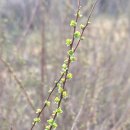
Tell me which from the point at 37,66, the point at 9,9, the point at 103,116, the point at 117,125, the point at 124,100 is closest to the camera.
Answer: the point at 117,125

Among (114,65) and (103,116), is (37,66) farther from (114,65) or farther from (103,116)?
(103,116)

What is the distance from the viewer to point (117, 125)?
3480 mm

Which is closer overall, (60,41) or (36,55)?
(60,41)

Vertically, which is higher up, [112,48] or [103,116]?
[112,48]

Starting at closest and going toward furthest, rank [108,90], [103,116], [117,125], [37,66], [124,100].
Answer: [117,125], [103,116], [124,100], [108,90], [37,66]

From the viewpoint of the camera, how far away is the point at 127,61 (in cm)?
489

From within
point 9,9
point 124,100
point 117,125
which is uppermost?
point 9,9

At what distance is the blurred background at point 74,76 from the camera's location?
3.44 meters

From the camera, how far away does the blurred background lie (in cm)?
344

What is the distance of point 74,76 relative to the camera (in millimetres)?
4324

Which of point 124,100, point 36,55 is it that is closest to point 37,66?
point 36,55

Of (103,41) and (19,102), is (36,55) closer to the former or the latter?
(103,41)

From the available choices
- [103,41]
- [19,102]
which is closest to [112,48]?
[103,41]

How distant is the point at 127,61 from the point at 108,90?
1.84ft
